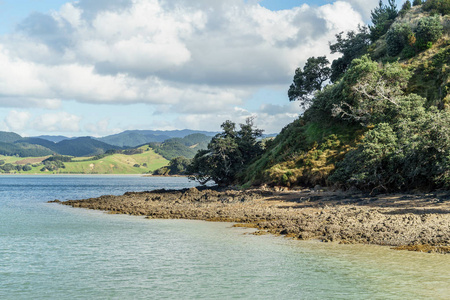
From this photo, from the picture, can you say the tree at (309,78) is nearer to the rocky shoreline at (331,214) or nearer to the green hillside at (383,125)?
the green hillside at (383,125)

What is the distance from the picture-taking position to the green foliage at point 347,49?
84688mm

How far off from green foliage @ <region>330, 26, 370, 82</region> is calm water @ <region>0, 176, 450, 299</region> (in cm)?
6116

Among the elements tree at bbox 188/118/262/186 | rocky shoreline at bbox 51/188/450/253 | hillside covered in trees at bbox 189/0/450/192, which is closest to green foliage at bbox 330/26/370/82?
hillside covered in trees at bbox 189/0/450/192

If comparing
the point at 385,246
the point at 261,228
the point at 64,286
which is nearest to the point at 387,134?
the point at 261,228

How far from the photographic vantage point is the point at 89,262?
23.4 meters

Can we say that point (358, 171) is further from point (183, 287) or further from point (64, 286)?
point (64, 286)

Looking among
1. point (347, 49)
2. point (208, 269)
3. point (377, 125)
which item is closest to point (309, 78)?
point (347, 49)

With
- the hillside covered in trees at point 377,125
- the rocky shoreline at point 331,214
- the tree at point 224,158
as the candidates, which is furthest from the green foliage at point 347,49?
the rocky shoreline at point 331,214

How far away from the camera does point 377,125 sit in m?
48.1

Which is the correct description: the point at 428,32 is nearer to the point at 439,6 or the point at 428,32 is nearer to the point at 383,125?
the point at 439,6

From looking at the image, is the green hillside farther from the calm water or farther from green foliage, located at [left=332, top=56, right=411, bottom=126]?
the calm water

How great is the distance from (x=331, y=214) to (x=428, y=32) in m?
43.1

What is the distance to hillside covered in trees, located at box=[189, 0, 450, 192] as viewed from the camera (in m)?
39.4

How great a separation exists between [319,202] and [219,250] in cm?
1830
